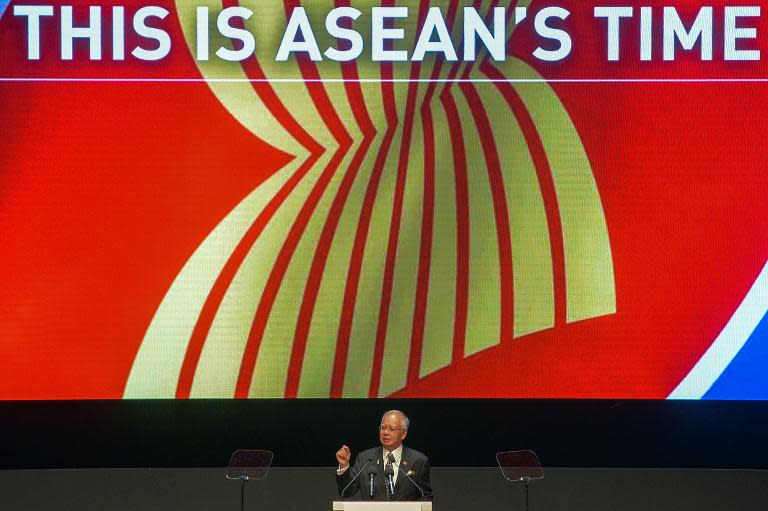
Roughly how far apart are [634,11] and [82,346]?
3726 mm

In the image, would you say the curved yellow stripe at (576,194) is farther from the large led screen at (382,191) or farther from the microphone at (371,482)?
the microphone at (371,482)

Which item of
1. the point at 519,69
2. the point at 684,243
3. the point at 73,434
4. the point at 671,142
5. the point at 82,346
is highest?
the point at 519,69

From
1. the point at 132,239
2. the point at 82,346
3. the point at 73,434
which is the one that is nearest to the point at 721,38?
the point at 132,239

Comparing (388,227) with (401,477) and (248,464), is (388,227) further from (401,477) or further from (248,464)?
(401,477)

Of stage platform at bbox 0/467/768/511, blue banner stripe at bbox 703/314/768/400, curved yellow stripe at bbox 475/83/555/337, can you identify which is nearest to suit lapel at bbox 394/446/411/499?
stage platform at bbox 0/467/768/511

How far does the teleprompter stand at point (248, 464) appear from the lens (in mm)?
4977

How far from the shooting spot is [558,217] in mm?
6020

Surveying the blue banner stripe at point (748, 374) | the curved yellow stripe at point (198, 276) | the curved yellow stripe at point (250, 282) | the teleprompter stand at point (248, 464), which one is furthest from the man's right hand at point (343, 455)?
the blue banner stripe at point (748, 374)

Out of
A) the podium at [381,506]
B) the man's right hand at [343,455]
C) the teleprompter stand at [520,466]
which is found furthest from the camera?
the teleprompter stand at [520,466]

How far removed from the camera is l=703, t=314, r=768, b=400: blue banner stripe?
19.7 feet

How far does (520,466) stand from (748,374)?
74.8 inches

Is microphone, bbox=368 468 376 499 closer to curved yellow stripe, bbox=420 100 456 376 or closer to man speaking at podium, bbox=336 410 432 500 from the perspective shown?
man speaking at podium, bbox=336 410 432 500

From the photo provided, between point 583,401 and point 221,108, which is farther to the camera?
point 583,401

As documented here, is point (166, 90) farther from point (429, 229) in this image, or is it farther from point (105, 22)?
point (429, 229)
